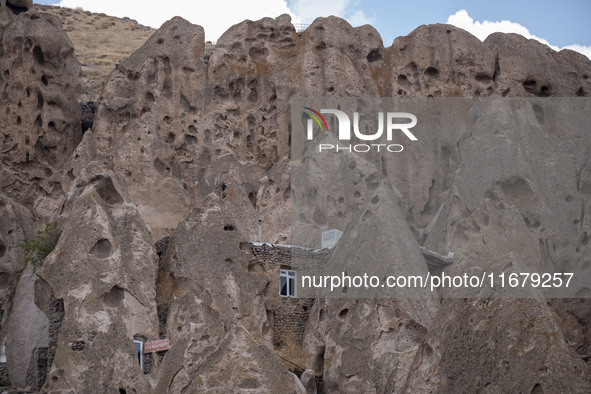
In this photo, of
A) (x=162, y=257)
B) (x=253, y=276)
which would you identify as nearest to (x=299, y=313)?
(x=253, y=276)

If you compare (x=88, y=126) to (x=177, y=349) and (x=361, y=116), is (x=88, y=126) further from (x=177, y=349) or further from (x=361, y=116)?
(x=177, y=349)

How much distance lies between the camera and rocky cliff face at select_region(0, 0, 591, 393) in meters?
19.3

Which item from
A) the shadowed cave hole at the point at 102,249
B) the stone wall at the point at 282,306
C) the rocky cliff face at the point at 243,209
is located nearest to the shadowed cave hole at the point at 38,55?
the rocky cliff face at the point at 243,209

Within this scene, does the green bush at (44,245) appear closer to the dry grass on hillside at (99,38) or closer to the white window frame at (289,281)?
the white window frame at (289,281)

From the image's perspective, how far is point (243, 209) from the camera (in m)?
27.1

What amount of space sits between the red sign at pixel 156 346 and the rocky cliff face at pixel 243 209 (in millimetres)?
202

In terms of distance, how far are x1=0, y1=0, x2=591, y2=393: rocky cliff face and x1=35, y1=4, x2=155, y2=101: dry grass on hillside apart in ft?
32.0

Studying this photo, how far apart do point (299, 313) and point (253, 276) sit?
147cm

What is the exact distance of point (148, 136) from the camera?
31.7 meters

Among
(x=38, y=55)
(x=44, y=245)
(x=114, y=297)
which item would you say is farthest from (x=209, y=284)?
(x=38, y=55)

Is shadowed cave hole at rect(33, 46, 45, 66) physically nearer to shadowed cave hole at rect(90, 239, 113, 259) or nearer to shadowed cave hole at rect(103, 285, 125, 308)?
shadowed cave hole at rect(90, 239, 113, 259)

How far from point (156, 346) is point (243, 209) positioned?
5.03 meters

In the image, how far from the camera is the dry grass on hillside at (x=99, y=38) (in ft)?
171

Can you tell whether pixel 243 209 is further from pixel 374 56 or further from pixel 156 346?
pixel 374 56
